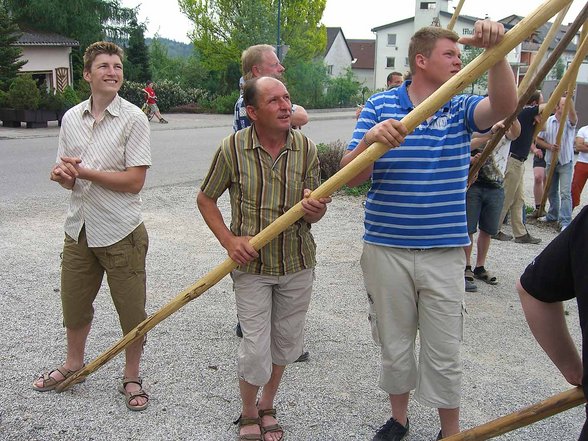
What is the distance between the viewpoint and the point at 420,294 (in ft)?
10.1

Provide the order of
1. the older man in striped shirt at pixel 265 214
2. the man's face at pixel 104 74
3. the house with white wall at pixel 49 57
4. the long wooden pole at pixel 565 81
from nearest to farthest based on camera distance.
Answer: the older man in striped shirt at pixel 265 214 → the man's face at pixel 104 74 → the long wooden pole at pixel 565 81 → the house with white wall at pixel 49 57

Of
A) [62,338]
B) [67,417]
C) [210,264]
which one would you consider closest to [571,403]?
[67,417]

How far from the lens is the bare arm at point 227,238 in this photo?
302cm

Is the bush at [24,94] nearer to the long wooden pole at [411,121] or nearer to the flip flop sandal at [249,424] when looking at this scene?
the long wooden pole at [411,121]

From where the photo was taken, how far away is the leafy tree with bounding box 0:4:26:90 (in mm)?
24078

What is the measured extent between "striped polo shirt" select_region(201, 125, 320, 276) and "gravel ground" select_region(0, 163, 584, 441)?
0.95 metres

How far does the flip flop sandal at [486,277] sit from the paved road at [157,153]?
6.28 meters

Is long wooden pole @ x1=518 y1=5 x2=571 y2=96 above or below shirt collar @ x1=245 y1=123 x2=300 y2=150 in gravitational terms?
above

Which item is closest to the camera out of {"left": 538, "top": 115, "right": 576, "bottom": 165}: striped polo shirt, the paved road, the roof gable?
{"left": 538, "top": 115, "right": 576, "bottom": 165}: striped polo shirt

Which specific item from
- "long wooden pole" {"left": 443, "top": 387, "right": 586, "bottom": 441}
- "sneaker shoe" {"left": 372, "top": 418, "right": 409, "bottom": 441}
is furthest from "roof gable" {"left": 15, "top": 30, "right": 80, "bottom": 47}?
"long wooden pole" {"left": 443, "top": 387, "right": 586, "bottom": 441}

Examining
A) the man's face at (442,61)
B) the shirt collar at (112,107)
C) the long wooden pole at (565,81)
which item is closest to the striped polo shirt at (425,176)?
the man's face at (442,61)

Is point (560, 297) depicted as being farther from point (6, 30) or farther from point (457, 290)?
point (6, 30)

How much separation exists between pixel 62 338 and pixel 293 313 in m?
2.02

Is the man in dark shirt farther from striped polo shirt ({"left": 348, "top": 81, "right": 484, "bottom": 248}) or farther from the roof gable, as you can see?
the roof gable
